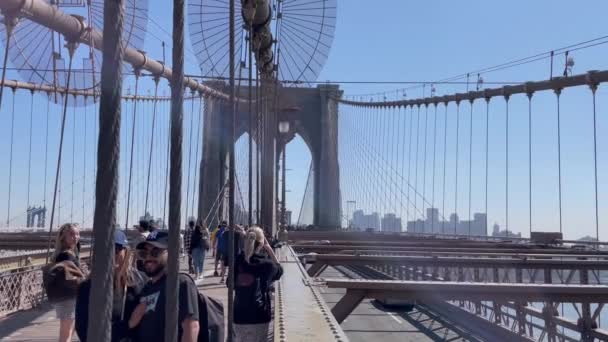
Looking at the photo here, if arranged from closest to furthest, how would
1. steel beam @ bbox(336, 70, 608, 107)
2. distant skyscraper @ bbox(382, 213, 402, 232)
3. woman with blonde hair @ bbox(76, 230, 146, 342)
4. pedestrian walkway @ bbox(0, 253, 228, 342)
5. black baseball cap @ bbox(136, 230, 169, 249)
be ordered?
black baseball cap @ bbox(136, 230, 169, 249) → woman with blonde hair @ bbox(76, 230, 146, 342) → pedestrian walkway @ bbox(0, 253, 228, 342) → steel beam @ bbox(336, 70, 608, 107) → distant skyscraper @ bbox(382, 213, 402, 232)

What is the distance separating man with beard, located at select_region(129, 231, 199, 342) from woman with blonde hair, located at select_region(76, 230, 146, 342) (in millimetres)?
106

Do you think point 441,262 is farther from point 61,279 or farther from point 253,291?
point 61,279

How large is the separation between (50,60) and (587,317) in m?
8.17

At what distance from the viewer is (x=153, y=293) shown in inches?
119

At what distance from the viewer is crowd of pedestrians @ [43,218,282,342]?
2.94 m

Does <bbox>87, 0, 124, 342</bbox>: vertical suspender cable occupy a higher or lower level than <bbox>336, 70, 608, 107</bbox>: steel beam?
lower

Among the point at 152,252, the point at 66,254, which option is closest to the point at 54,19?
the point at 66,254

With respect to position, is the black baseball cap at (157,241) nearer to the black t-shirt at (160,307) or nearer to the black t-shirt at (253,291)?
the black t-shirt at (160,307)

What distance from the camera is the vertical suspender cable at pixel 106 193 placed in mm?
1438

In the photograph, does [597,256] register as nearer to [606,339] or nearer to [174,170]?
[606,339]

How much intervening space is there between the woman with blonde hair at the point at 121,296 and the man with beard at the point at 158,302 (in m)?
0.11

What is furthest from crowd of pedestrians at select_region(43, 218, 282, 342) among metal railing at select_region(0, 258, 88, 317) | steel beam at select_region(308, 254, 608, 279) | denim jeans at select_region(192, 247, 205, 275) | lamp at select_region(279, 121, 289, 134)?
lamp at select_region(279, 121, 289, 134)

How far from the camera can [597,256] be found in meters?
13.8

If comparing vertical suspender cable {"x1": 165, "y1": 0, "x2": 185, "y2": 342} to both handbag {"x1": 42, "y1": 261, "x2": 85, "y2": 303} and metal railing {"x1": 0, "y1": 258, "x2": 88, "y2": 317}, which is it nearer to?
handbag {"x1": 42, "y1": 261, "x2": 85, "y2": 303}
